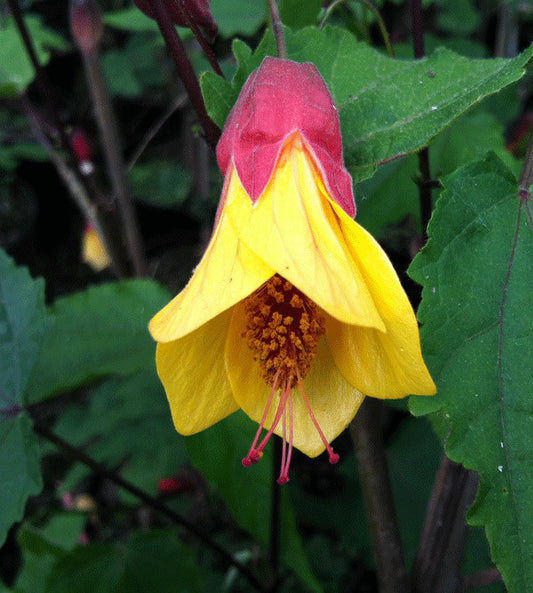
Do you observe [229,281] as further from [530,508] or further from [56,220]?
[56,220]

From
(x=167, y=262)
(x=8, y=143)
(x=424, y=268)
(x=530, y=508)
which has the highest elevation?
(x=424, y=268)

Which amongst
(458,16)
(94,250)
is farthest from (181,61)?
(458,16)

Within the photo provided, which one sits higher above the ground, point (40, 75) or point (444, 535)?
point (40, 75)

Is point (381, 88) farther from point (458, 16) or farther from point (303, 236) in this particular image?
point (458, 16)

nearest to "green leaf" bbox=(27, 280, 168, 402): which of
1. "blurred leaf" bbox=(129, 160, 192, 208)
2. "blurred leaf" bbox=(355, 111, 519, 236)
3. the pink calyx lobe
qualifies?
"blurred leaf" bbox=(355, 111, 519, 236)

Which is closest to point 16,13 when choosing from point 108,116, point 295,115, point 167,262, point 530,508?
point 108,116

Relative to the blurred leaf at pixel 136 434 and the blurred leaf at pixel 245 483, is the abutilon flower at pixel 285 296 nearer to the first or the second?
the blurred leaf at pixel 245 483
